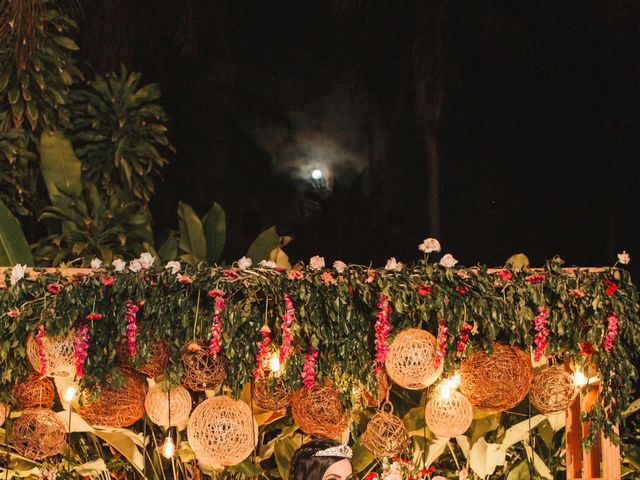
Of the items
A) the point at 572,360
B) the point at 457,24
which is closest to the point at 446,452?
the point at 572,360

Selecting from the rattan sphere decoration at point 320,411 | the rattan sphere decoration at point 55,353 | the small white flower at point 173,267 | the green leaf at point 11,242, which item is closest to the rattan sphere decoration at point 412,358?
the rattan sphere decoration at point 320,411

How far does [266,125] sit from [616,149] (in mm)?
3240

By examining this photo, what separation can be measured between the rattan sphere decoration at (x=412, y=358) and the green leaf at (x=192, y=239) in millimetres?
2502

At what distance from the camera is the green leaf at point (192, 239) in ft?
21.1

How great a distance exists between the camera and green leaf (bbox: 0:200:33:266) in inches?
221

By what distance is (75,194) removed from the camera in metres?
6.87

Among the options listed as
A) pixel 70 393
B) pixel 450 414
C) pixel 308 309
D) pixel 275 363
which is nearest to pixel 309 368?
pixel 275 363

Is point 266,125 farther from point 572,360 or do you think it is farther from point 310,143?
point 572,360

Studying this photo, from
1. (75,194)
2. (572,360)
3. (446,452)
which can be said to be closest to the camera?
(572,360)

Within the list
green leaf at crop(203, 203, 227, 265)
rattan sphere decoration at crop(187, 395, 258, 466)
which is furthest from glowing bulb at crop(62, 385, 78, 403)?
A: green leaf at crop(203, 203, 227, 265)

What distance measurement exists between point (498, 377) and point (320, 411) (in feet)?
3.19

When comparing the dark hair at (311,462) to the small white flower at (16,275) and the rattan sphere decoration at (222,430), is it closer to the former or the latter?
the rattan sphere decoration at (222,430)

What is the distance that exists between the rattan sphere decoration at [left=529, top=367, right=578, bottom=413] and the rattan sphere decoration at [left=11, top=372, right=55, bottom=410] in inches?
107

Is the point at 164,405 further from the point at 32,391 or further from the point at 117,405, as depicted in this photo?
the point at 32,391
